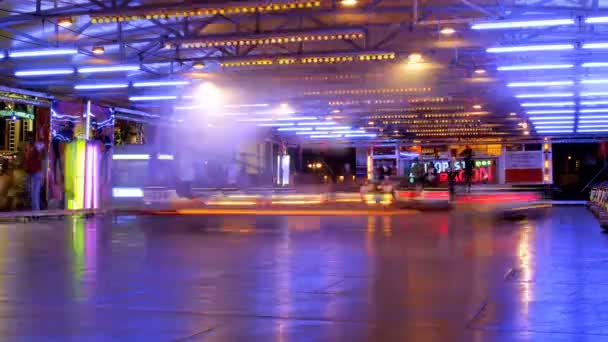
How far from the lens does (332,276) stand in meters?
9.69

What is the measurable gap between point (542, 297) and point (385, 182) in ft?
70.9

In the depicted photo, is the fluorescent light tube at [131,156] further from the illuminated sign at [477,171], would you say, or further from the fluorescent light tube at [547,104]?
the illuminated sign at [477,171]

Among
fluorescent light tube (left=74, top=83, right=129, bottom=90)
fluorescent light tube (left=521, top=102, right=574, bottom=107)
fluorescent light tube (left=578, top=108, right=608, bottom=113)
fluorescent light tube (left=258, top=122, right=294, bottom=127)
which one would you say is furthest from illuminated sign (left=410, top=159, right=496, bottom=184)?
fluorescent light tube (left=74, top=83, right=129, bottom=90)

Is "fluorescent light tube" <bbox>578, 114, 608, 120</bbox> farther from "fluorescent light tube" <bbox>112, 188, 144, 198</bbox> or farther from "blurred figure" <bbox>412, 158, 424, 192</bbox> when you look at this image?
"fluorescent light tube" <bbox>112, 188, 144, 198</bbox>

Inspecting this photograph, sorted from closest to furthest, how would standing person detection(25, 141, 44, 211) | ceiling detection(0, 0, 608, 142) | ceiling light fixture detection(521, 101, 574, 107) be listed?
ceiling detection(0, 0, 608, 142)
standing person detection(25, 141, 44, 211)
ceiling light fixture detection(521, 101, 574, 107)

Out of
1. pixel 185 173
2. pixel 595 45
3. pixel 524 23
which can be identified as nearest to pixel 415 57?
pixel 524 23

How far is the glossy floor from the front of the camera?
644cm

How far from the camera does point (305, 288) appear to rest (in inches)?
343

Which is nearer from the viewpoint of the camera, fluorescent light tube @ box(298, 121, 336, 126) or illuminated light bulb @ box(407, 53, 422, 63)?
illuminated light bulb @ box(407, 53, 422, 63)

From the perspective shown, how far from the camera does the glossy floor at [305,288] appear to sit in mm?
6438

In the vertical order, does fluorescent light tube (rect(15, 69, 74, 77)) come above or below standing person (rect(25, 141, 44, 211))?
above

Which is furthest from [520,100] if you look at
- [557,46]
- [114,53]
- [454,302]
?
[454,302]

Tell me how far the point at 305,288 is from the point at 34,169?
60.8 ft

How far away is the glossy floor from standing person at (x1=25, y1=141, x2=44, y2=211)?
9.02m
